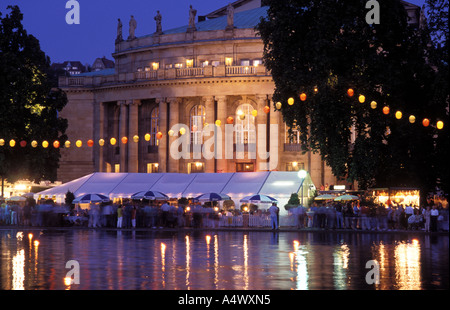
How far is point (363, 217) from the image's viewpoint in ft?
167

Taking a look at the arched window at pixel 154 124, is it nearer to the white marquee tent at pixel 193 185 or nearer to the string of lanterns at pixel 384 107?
the white marquee tent at pixel 193 185

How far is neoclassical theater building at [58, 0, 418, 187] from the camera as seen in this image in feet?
250

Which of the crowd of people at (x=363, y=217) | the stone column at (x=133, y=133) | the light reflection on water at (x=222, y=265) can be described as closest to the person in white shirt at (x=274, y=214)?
the crowd of people at (x=363, y=217)

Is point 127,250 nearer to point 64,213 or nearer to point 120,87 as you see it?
point 64,213

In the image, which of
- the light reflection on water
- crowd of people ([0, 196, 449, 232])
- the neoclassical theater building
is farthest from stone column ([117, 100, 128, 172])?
the light reflection on water

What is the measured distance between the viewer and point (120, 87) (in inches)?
3243

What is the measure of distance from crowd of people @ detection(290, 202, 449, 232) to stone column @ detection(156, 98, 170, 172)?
88.7 ft

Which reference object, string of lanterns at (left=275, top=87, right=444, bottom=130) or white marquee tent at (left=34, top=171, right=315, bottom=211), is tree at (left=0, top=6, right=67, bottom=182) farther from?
string of lanterns at (left=275, top=87, right=444, bottom=130)

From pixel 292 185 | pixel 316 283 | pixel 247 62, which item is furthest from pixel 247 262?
pixel 247 62

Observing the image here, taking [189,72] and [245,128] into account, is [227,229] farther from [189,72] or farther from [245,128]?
[189,72]

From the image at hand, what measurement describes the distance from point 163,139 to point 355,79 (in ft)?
117

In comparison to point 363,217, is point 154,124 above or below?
above

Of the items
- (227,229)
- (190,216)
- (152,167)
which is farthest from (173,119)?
(227,229)
